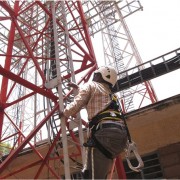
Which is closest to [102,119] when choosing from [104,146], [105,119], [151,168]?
[105,119]

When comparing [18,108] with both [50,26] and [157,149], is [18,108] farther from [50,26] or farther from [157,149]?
[157,149]

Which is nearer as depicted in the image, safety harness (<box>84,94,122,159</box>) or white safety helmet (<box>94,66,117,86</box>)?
safety harness (<box>84,94,122,159</box>)

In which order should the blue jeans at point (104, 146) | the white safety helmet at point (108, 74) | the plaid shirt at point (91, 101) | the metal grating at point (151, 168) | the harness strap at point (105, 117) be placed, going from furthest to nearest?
the metal grating at point (151, 168), the white safety helmet at point (108, 74), the plaid shirt at point (91, 101), the harness strap at point (105, 117), the blue jeans at point (104, 146)

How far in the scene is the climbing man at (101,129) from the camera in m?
3.49

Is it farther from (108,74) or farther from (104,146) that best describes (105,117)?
(108,74)

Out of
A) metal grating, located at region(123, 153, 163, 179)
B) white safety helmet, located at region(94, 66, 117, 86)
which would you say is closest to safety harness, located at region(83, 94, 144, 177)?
white safety helmet, located at region(94, 66, 117, 86)

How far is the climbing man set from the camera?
11.4 feet

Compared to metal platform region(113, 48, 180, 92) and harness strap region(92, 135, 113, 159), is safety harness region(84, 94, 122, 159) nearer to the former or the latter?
harness strap region(92, 135, 113, 159)

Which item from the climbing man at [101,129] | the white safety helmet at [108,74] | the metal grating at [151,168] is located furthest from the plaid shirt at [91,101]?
the metal grating at [151,168]

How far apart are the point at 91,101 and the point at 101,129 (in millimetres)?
552

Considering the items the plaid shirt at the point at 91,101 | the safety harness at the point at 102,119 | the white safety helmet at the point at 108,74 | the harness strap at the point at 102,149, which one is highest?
the white safety helmet at the point at 108,74

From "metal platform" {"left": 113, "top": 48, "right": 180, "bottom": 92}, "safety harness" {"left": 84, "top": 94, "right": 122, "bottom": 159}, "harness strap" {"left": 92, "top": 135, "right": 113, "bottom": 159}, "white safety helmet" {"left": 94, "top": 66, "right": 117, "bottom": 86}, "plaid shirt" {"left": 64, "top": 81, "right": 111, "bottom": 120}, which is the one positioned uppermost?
"metal platform" {"left": 113, "top": 48, "right": 180, "bottom": 92}

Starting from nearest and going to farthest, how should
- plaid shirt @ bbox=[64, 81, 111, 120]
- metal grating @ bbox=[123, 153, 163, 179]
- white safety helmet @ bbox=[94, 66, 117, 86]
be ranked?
plaid shirt @ bbox=[64, 81, 111, 120] → white safety helmet @ bbox=[94, 66, 117, 86] → metal grating @ bbox=[123, 153, 163, 179]

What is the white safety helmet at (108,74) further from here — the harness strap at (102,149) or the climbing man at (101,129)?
the harness strap at (102,149)
